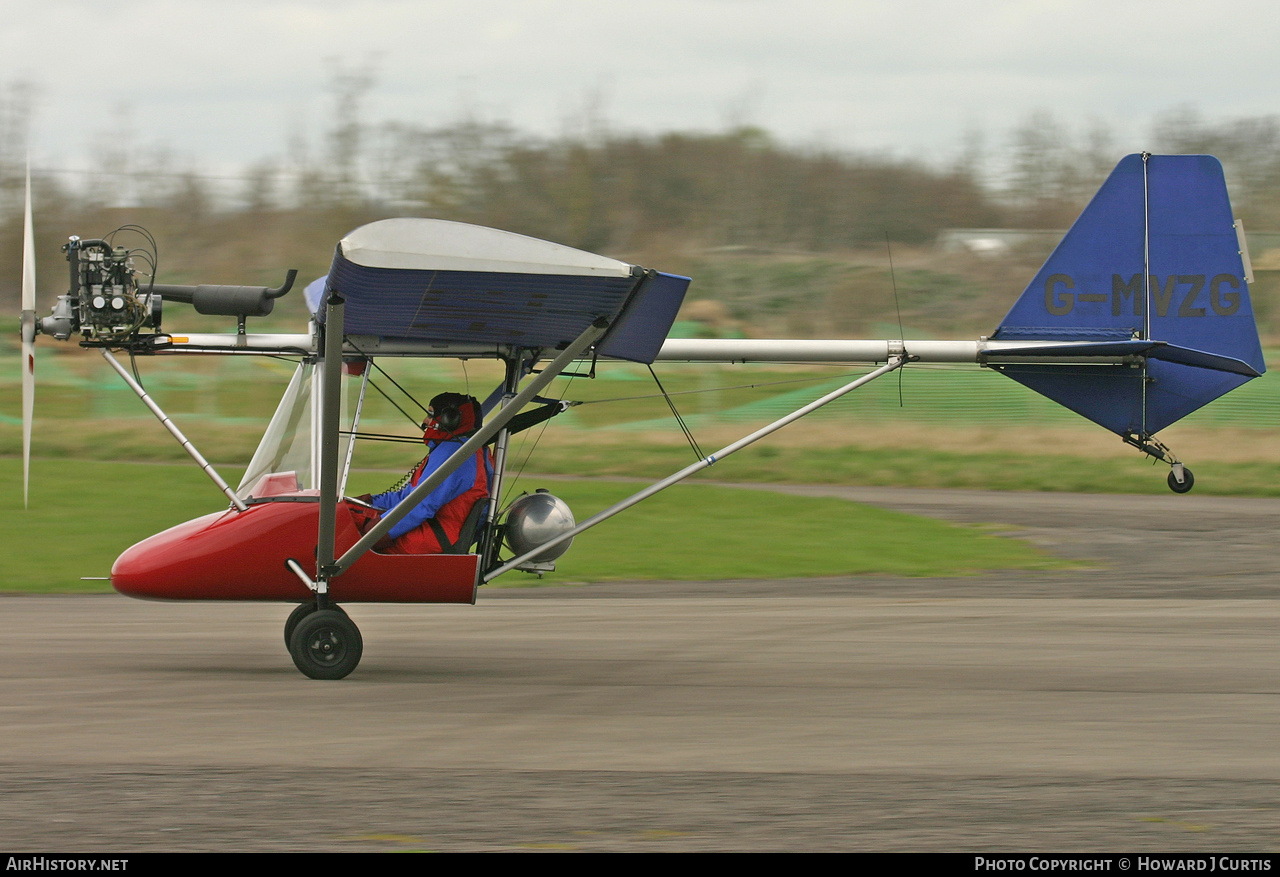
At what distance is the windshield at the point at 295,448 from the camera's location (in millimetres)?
7582

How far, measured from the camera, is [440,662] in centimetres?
812

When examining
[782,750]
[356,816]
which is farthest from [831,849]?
[356,816]

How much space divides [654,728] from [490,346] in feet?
8.98

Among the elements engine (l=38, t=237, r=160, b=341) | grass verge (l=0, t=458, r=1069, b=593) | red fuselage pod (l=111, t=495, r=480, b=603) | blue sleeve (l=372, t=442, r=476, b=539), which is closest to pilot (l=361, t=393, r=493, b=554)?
blue sleeve (l=372, t=442, r=476, b=539)

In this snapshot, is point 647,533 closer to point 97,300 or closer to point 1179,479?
point 1179,479

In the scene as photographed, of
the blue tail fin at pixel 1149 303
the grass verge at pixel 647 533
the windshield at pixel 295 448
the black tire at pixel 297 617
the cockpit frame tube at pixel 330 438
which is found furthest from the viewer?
the grass verge at pixel 647 533

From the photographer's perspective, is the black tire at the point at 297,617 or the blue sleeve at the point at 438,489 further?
the black tire at the point at 297,617

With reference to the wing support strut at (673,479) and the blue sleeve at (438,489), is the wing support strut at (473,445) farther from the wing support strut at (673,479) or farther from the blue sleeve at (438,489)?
the wing support strut at (673,479)

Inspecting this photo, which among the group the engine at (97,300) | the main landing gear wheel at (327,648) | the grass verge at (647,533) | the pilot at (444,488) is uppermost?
the engine at (97,300)

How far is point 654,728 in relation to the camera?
6.25 meters

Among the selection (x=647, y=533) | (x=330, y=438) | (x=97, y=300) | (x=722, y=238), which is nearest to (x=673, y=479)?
(x=330, y=438)

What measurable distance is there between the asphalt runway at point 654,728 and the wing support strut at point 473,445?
2.62 ft

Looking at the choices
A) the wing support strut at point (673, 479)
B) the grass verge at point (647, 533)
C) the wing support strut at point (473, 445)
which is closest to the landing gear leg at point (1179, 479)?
the wing support strut at point (673, 479)

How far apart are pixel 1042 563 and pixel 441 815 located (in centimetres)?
1052
